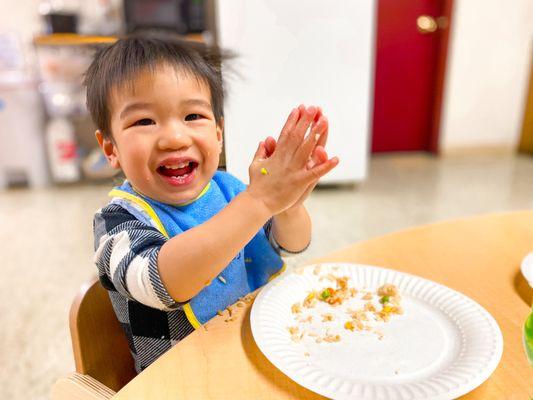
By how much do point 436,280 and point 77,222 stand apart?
2025 millimetres

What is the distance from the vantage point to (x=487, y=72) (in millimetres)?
3283

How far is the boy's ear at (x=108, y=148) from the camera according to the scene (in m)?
0.51

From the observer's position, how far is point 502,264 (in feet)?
1.98

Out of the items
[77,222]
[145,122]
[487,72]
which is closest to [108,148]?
[145,122]

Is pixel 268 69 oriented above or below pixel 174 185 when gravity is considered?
above

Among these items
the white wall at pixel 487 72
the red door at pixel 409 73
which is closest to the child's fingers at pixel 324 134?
the red door at pixel 409 73

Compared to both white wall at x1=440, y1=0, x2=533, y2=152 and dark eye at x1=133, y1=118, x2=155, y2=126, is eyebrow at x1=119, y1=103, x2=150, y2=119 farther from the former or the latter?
white wall at x1=440, y1=0, x2=533, y2=152

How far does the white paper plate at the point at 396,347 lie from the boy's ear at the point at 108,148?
0.23m

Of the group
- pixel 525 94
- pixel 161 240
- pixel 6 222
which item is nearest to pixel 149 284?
pixel 161 240

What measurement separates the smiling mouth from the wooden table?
6.7 inches

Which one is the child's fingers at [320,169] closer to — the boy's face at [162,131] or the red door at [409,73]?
the boy's face at [162,131]

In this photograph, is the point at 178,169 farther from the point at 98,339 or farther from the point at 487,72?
the point at 487,72

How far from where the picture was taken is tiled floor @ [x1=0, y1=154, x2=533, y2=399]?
1286 mm

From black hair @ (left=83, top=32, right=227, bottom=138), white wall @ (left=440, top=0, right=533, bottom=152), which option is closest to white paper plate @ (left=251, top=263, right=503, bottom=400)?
black hair @ (left=83, top=32, right=227, bottom=138)
